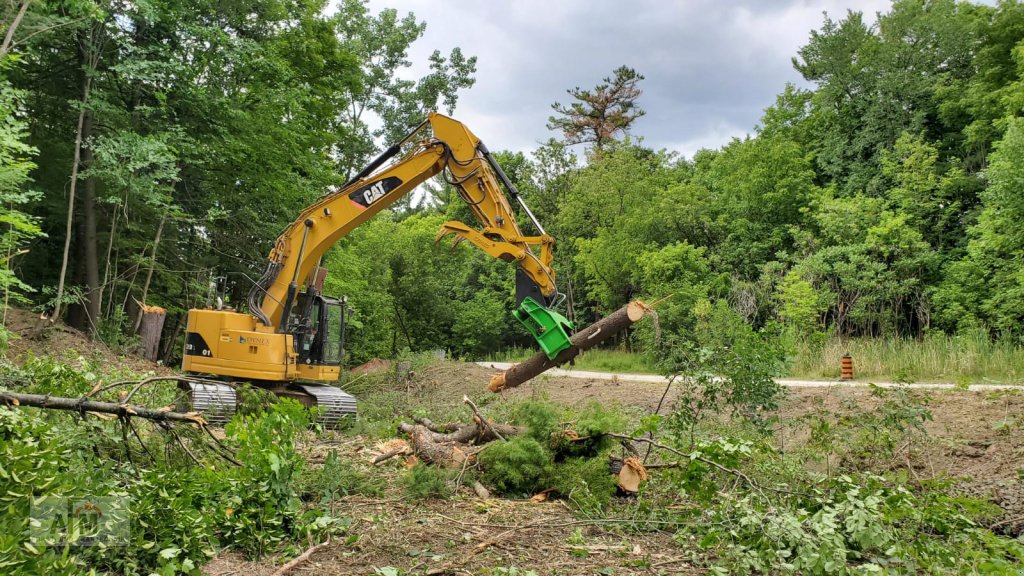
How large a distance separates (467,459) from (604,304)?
19981mm

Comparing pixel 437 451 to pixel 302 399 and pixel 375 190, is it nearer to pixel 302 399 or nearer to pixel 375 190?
pixel 302 399

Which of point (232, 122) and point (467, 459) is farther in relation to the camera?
point (232, 122)

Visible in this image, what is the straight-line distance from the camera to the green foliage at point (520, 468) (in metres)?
5.27

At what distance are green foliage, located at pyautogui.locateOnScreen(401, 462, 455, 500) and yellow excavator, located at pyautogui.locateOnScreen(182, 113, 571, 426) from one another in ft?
10.6

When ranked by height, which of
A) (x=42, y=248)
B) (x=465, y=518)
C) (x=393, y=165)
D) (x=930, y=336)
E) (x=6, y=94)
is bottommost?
(x=465, y=518)

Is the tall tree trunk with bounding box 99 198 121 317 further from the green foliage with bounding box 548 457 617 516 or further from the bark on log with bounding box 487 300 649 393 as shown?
the green foliage with bounding box 548 457 617 516

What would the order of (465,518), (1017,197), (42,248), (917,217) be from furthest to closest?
1. (917,217)
2. (1017,197)
3. (42,248)
4. (465,518)

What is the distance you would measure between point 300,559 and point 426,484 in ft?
5.07

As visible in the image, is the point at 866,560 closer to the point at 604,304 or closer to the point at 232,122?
the point at 232,122

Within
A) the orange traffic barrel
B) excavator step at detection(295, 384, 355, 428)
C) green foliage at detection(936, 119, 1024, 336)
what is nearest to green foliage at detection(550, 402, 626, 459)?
excavator step at detection(295, 384, 355, 428)

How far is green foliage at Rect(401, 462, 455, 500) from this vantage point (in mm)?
4988

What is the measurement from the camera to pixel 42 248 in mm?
13211

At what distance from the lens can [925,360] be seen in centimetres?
1202

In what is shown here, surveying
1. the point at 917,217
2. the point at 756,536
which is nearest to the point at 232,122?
the point at 756,536
